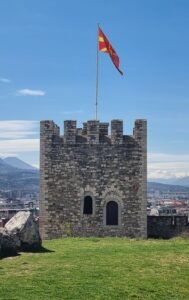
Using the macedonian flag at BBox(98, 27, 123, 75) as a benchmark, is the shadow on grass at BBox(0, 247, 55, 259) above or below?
below

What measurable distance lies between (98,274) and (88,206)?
13310 mm

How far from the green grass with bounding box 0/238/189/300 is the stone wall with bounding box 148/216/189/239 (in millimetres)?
8127

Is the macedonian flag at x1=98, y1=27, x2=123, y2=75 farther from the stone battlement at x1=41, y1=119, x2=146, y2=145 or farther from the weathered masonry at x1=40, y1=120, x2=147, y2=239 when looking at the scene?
the weathered masonry at x1=40, y1=120, x2=147, y2=239

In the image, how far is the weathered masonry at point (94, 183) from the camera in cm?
3012

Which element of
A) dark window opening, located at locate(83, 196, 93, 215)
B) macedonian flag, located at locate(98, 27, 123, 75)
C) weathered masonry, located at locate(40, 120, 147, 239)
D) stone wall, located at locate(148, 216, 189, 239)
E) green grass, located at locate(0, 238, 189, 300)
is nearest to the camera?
green grass, located at locate(0, 238, 189, 300)

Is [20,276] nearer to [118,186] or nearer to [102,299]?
[102,299]

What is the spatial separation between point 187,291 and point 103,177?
50.1 feet

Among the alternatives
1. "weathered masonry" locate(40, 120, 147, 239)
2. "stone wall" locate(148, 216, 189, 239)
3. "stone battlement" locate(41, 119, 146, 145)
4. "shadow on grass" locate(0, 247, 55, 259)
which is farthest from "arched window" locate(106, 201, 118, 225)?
"shadow on grass" locate(0, 247, 55, 259)

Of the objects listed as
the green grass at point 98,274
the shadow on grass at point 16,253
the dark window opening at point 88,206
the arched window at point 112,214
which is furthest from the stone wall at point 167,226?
the shadow on grass at point 16,253

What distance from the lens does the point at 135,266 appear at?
18469 millimetres

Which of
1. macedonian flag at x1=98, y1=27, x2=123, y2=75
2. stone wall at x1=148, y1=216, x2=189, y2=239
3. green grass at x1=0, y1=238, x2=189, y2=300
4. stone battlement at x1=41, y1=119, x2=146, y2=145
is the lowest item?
green grass at x1=0, y1=238, x2=189, y2=300

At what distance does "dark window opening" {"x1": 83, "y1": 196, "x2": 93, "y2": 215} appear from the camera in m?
30.2

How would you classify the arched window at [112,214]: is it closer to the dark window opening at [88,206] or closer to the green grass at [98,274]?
the dark window opening at [88,206]

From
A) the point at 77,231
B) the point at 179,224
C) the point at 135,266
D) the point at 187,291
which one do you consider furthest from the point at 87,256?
the point at 179,224
